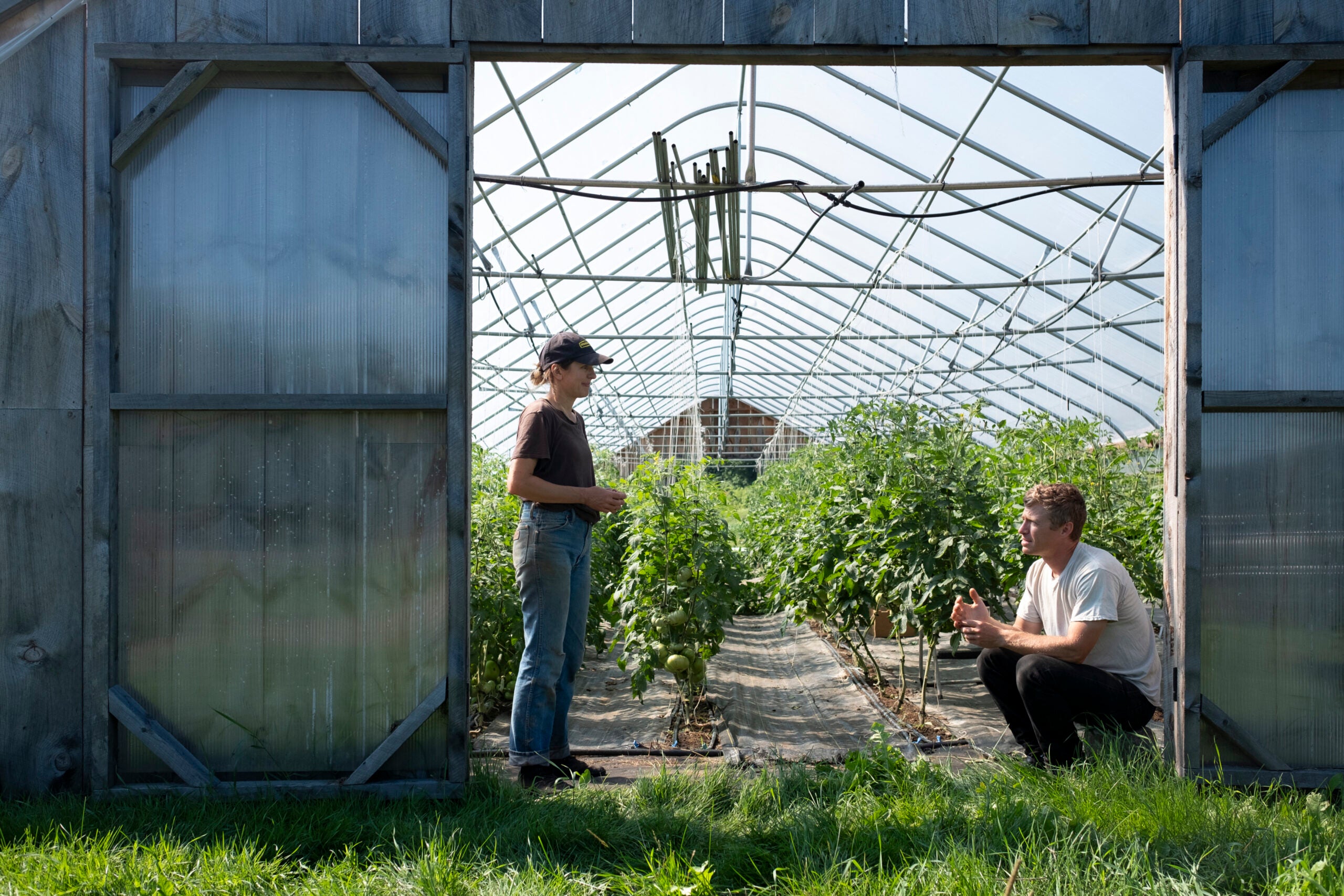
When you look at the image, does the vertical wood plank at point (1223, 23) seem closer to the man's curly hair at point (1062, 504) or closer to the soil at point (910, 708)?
the man's curly hair at point (1062, 504)

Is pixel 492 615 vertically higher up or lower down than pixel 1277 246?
lower down

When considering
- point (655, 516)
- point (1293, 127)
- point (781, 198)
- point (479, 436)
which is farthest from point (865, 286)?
point (479, 436)

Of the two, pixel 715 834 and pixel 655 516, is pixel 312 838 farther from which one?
pixel 655 516

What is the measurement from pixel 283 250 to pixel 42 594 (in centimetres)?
146

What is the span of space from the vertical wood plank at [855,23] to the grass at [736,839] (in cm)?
251

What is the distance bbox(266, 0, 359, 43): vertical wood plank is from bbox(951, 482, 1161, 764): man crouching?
2.99 m

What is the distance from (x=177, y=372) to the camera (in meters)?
3.23

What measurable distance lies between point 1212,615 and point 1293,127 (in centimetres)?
177

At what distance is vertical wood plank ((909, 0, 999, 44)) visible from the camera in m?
3.23

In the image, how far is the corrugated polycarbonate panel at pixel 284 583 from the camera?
10.6 feet

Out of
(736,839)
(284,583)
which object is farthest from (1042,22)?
(284,583)

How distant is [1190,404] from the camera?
3213mm

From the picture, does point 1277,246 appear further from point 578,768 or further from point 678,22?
point 578,768

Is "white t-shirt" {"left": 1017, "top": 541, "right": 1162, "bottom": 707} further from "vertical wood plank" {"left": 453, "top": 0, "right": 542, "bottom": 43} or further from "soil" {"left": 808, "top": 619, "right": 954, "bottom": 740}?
"vertical wood plank" {"left": 453, "top": 0, "right": 542, "bottom": 43}
